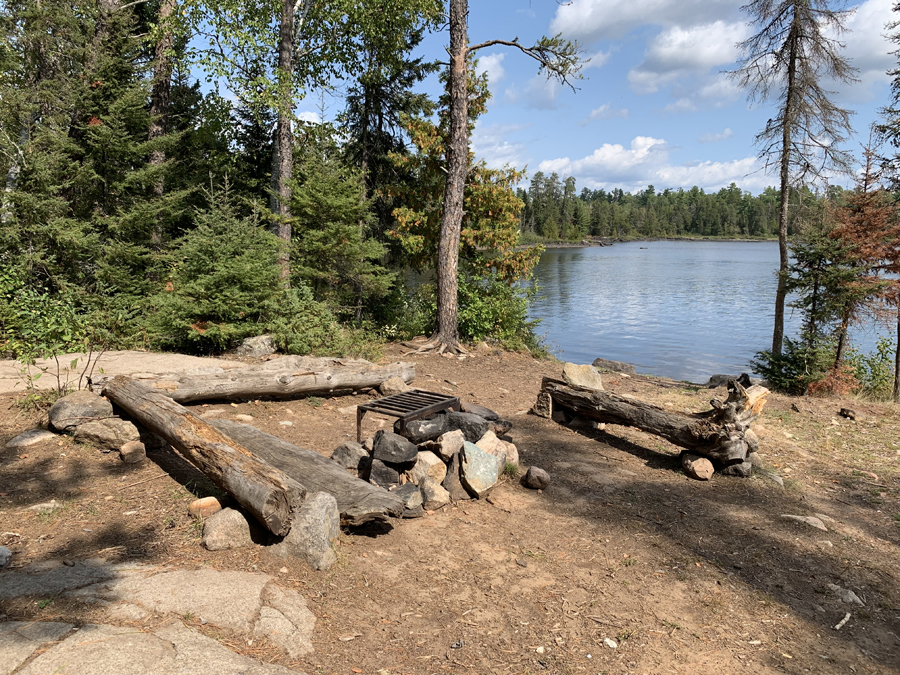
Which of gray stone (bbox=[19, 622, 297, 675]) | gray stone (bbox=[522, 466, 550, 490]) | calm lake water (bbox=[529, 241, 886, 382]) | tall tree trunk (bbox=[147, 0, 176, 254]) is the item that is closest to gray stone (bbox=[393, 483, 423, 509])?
gray stone (bbox=[522, 466, 550, 490])

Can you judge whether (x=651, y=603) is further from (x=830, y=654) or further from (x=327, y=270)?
(x=327, y=270)

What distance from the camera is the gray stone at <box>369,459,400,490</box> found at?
4852mm

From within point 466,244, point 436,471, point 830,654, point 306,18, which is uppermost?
point 306,18

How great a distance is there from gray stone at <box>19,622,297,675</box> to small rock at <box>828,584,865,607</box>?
3.67m

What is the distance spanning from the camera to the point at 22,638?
2.55 meters

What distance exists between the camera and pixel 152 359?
8.17m

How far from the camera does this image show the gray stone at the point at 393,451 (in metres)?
4.97

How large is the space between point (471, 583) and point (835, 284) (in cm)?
1240

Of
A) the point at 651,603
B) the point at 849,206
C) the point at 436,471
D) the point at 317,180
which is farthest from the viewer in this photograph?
the point at 849,206

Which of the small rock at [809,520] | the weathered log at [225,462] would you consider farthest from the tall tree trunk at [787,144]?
the weathered log at [225,462]

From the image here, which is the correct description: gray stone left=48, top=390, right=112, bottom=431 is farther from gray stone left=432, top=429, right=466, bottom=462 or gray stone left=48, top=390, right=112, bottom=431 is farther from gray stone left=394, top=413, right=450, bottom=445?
gray stone left=432, top=429, right=466, bottom=462

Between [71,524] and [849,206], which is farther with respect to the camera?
[849,206]

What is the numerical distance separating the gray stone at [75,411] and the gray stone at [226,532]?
2.51 m

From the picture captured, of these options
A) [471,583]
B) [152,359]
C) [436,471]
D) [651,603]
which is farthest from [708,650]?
[152,359]
